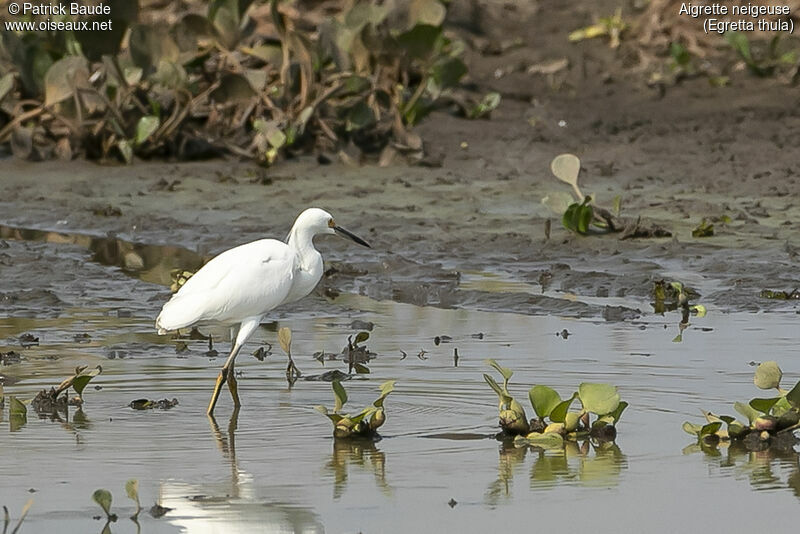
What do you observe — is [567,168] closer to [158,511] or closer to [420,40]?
[420,40]

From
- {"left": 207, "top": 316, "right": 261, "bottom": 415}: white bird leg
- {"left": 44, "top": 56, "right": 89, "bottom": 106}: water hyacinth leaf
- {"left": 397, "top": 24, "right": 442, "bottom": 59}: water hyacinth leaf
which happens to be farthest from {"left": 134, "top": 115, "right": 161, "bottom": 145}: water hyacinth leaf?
{"left": 207, "top": 316, "right": 261, "bottom": 415}: white bird leg

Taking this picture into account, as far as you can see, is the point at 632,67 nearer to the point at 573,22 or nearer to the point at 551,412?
the point at 573,22

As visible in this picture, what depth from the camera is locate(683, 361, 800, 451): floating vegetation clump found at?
5496 millimetres

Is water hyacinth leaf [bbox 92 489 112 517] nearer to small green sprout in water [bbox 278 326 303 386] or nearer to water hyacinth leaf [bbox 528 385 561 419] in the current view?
water hyacinth leaf [bbox 528 385 561 419]

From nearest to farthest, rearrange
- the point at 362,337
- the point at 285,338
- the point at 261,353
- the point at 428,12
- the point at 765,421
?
the point at 765,421
the point at 285,338
the point at 362,337
the point at 261,353
the point at 428,12

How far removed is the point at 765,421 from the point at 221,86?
8.46 meters

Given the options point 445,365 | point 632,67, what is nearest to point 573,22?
point 632,67

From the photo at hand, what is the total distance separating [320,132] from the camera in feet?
44.3

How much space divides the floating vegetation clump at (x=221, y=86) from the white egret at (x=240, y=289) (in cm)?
617

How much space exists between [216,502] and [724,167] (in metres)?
8.71

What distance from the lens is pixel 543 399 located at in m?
5.59

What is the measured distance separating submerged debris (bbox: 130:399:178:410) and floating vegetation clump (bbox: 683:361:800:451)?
2072mm

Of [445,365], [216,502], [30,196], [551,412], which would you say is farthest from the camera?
[30,196]

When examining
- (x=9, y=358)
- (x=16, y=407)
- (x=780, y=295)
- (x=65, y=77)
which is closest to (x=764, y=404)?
(x=16, y=407)
